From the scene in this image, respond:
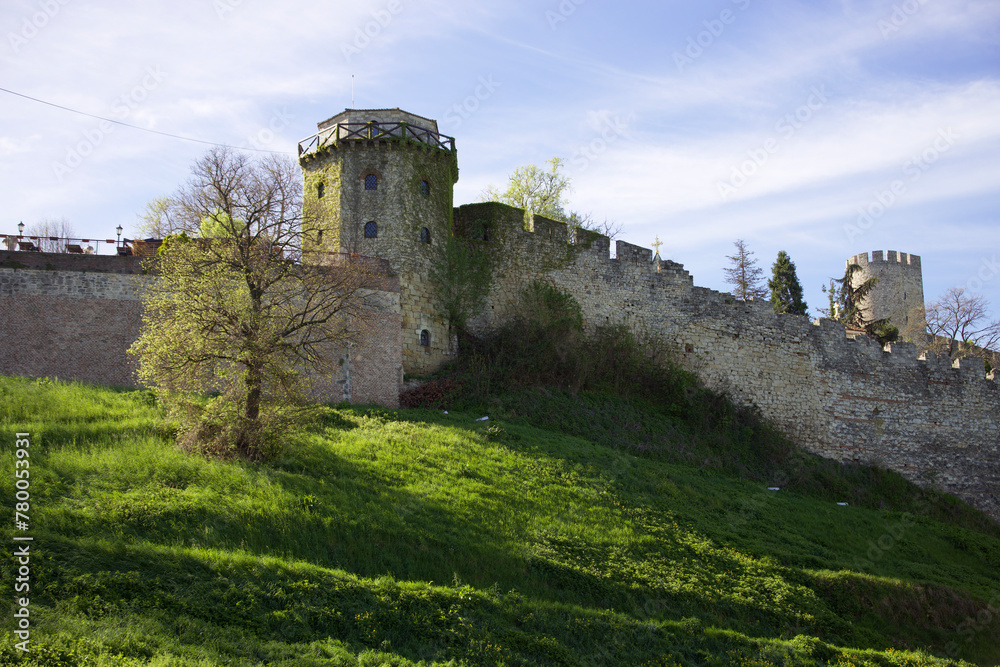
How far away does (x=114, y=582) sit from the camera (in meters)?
8.66

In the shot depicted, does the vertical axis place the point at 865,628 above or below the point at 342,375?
below

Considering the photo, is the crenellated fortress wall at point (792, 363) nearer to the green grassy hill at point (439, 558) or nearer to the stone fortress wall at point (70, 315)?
the green grassy hill at point (439, 558)

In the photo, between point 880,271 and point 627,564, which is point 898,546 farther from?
point 880,271

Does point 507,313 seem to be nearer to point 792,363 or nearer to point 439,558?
point 792,363

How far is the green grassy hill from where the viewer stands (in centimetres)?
874

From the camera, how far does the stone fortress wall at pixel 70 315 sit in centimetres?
1716

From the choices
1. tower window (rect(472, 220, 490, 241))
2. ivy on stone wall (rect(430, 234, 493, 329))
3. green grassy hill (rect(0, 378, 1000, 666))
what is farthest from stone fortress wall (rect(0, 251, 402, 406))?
tower window (rect(472, 220, 490, 241))

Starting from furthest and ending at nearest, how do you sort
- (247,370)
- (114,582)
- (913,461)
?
(913,461) → (247,370) → (114,582)

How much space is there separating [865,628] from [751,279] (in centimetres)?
2599

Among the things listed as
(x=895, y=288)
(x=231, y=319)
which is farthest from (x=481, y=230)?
(x=895, y=288)

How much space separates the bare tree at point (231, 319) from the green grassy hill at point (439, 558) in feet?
3.01

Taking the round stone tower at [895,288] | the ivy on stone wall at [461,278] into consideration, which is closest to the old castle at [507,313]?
the ivy on stone wall at [461,278]

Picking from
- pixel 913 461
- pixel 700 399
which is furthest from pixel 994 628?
pixel 913 461

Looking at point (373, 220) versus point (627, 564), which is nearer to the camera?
point (627, 564)
